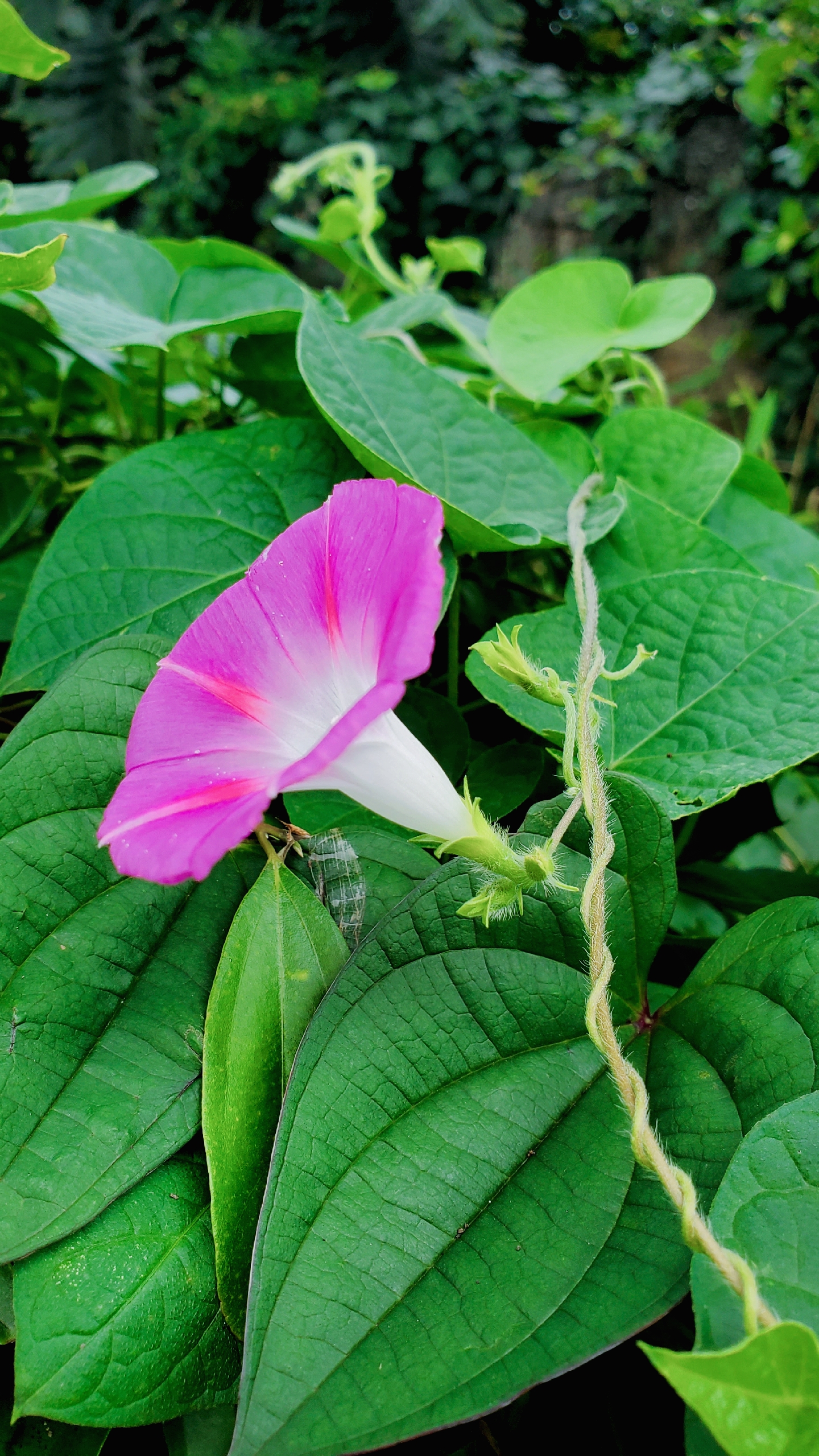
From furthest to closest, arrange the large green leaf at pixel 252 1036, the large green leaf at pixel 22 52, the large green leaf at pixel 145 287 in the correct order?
the large green leaf at pixel 145 287 < the large green leaf at pixel 22 52 < the large green leaf at pixel 252 1036

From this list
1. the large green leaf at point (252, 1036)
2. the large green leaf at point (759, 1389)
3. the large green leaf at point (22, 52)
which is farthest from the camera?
the large green leaf at point (22, 52)

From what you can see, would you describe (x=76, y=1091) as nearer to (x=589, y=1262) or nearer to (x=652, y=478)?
(x=589, y=1262)

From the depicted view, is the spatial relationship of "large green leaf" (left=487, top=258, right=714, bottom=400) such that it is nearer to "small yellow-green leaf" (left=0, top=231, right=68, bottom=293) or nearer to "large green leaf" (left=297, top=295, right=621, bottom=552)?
"large green leaf" (left=297, top=295, right=621, bottom=552)

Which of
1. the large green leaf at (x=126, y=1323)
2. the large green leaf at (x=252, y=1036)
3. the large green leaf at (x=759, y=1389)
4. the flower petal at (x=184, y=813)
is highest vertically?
the flower petal at (x=184, y=813)

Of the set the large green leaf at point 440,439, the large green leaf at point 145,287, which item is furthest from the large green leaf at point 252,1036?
the large green leaf at point 145,287

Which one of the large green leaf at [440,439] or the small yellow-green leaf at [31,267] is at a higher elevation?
the small yellow-green leaf at [31,267]

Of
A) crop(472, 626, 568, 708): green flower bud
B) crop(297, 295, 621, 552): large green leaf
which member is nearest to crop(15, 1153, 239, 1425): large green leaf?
crop(472, 626, 568, 708): green flower bud

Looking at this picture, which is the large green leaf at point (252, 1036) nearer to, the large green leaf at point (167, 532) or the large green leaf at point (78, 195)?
the large green leaf at point (167, 532)
